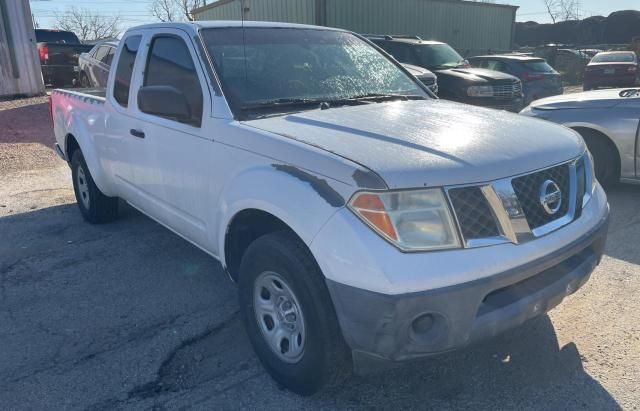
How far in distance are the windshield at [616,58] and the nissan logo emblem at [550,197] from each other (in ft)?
58.9

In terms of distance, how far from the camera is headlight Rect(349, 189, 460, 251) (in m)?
2.30

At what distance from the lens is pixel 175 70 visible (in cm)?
379

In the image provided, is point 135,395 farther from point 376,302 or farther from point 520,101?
point 520,101

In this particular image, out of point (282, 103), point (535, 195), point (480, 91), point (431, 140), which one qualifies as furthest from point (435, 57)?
point (535, 195)

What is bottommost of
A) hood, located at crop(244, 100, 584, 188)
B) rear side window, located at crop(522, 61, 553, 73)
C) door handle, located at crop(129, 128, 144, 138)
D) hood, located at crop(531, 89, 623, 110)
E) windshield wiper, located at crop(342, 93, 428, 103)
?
rear side window, located at crop(522, 61, 553, 73)

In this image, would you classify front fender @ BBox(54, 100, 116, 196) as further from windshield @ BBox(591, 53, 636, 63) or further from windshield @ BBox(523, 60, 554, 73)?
windshield @ BBox(591, 53, 636, 63)

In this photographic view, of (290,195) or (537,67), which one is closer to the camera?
(290,195)

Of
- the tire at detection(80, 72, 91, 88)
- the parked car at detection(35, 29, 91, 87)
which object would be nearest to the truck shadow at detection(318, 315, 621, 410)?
the tire at detection(80, 72, 91, 88)

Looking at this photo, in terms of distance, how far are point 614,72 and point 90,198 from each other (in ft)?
55.9

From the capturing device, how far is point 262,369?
10.3 ft

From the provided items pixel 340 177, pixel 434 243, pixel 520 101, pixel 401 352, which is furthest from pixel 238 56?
pixel 520 101

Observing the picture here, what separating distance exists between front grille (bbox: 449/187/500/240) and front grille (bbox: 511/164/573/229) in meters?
0.21

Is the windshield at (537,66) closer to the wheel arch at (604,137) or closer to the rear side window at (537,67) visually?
the rear side window at (537,67)

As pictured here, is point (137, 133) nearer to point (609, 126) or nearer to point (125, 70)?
point (125, 70)
